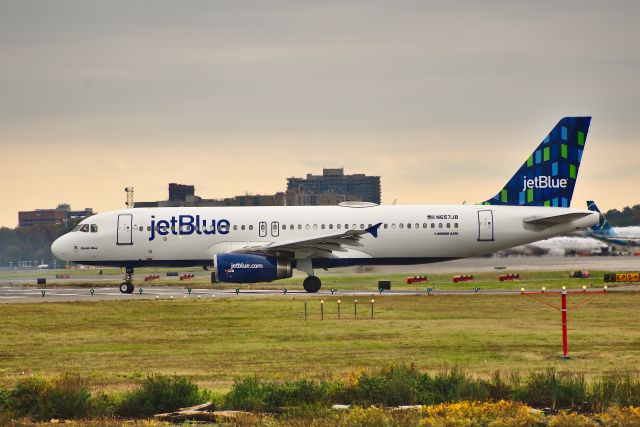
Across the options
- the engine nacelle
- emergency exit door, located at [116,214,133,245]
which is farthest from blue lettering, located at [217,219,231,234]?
emergency exit door, located at [116,214,133,245]

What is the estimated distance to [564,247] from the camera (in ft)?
341

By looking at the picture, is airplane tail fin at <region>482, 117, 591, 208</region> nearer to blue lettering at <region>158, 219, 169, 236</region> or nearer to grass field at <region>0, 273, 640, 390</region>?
grass field at <region>0, 273, 640, 390</region>

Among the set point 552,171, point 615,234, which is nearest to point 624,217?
point 615,234

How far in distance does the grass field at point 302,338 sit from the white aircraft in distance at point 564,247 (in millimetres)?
43742

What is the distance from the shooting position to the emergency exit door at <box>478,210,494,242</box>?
52469mm

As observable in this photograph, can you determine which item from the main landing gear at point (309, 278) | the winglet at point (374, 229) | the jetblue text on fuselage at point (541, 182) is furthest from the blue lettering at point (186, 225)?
the jetblue text on fuselage at point (541, 182)

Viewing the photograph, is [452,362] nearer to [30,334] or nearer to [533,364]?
[533,364]

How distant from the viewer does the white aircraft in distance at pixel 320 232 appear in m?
51.8

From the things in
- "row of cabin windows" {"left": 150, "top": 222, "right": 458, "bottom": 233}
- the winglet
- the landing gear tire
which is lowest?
the landing gear tire

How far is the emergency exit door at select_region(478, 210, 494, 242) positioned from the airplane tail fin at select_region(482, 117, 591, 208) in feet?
6.22

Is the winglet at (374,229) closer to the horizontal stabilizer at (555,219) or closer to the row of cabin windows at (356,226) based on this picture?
the row of cabin windows at (356,226)

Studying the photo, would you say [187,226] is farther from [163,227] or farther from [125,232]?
[125,232]

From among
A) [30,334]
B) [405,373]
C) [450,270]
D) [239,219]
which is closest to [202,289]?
[239,219]

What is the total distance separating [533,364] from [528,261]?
6064 centimetres
